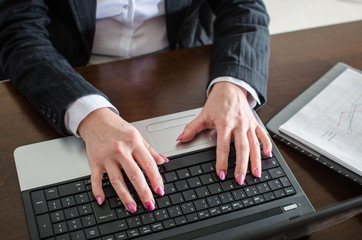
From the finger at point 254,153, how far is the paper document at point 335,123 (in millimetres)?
61

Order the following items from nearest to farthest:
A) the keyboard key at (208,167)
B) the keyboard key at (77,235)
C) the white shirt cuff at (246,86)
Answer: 1. the keyboard key at (77,235)
2. the keyboard key at (208,167)
3. the white shirt cuff at (246,86)

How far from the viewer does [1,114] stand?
0.73m

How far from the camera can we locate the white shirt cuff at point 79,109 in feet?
2.22

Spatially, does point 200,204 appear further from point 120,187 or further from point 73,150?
point 73,150

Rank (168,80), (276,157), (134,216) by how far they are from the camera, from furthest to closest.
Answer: (168,80) → (276,157) → (134,216)

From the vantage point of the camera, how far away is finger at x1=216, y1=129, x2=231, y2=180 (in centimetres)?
63

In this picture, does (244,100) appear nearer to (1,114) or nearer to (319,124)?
(319,124)

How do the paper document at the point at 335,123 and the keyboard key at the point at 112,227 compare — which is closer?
the keyboard key at the point at 112,227

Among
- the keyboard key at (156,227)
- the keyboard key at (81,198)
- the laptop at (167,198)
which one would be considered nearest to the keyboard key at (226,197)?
the laptop at (167,198)

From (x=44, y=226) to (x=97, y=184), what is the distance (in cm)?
10

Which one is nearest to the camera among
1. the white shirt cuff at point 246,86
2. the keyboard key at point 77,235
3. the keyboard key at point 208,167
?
the keyboard key at point 77,235

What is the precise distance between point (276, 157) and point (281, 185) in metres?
0.06

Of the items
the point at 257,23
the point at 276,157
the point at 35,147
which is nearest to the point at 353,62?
the point at 257,23

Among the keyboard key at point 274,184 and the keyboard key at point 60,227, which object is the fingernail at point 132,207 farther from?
the keyboard key at point 274,184
